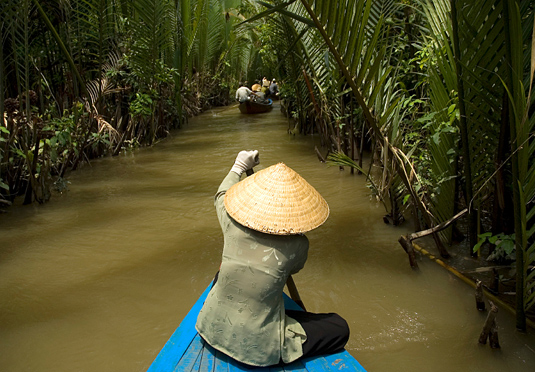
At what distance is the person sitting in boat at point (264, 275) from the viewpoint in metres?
1.79

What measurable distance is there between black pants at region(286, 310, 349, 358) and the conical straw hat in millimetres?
462

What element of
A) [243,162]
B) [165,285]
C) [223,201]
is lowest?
[165,285]

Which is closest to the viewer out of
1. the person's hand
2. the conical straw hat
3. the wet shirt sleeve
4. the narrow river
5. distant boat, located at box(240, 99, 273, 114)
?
the conical straw hat

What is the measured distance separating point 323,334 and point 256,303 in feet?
1.09

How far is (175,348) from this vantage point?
1.90 m

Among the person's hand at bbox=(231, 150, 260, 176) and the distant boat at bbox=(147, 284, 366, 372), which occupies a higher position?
the person's hand at bbox=(231, 150, 260, 176)

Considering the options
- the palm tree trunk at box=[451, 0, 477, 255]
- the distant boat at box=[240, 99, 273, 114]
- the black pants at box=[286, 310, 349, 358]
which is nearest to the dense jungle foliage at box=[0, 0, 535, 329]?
the palm tree trunk at box=[451, 0, 477, 255]

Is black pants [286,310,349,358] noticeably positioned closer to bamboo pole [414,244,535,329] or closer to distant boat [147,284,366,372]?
distant boat [147,284,366,372]

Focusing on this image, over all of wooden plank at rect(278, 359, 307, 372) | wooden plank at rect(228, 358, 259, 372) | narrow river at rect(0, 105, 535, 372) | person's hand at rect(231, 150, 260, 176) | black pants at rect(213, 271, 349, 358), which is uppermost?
person's hand at rect(231, 150, 260, 176)

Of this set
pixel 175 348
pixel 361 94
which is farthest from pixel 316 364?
pixel 361 94

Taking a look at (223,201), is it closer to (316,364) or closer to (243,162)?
(243,162)

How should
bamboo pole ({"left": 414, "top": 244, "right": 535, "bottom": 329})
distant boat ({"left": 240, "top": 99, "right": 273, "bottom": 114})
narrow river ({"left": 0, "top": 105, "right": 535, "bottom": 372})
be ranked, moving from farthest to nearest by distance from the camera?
distant boat ({"left": 240, "top": 99, "right": 273, "bottom": 114}), bamboo pole ({"left": 414, "top": 244, "right": 535, "bottom": 329}), narrow river ({"left": 0, "top": 105, "right": 535, "bottom": 372})

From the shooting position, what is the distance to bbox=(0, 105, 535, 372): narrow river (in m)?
2.48

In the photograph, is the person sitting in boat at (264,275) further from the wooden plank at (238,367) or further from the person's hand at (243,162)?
the person's hand at (243,162)
